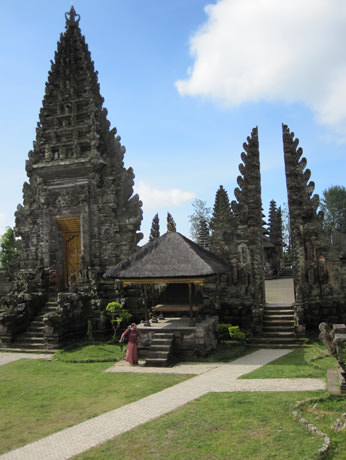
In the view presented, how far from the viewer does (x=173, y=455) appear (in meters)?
5.87

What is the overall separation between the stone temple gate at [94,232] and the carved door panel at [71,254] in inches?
1.9

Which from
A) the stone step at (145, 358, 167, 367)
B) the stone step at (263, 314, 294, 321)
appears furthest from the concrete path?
the stone step at (263, 314, 294, 321)

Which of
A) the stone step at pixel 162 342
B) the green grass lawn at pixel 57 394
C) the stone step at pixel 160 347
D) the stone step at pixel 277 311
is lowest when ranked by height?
the green grass lawn at pixel 57 394

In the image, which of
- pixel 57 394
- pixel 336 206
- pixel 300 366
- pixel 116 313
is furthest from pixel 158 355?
pixel 336 206

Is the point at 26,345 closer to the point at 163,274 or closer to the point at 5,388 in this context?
the point at 5,388

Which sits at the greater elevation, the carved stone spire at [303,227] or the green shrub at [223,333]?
the carved stone spire at [303,227]

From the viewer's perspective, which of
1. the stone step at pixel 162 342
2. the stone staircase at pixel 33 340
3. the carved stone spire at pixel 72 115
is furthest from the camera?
the carved stone spire at pixel 72 115

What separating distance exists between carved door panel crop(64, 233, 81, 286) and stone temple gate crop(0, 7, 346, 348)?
48mm

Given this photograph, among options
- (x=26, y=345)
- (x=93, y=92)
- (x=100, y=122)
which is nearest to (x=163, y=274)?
(x=26, y=345)

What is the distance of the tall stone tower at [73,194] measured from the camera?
17984 millimetres

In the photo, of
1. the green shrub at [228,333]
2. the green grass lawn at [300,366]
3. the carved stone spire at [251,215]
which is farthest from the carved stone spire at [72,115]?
the green grass lawn at [300,366]

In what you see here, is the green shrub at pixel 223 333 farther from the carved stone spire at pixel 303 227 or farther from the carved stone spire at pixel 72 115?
the carved stone spire at pixel 72 115

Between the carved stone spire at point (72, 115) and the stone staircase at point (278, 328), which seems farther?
the carved stone spire at point (72, 115)

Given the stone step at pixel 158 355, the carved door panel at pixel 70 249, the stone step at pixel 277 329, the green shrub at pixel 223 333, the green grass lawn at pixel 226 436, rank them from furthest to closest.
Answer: the carved door panel at pixel 70 249, the stone step at pixel 277 329, the green shrub at pixel 223 333, the stone step at pixel 158 355, the green grass lawn at pixel 226 436
